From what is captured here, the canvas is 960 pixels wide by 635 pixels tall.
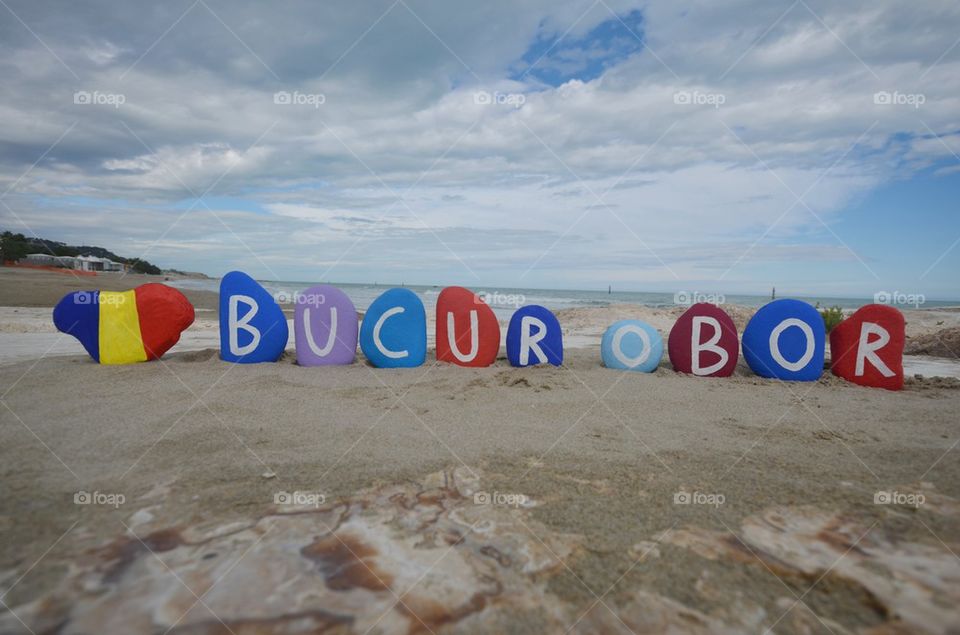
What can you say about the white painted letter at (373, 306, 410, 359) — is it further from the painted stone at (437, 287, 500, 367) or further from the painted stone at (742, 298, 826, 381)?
the painted stone at (742, 298, 826, 381)

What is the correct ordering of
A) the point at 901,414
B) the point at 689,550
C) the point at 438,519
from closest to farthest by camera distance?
the point at 689,550 < the point at 438,519 < the point at 901,414

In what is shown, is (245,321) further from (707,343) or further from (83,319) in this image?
(707,343)

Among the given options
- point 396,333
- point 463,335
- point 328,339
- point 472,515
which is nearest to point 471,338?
point 463,335

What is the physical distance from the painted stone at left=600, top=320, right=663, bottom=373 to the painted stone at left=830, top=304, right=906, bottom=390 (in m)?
2.11

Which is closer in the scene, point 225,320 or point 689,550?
point 689,550

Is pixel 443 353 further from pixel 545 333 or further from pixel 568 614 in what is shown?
pixel 568 614

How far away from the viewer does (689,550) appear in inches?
86.5

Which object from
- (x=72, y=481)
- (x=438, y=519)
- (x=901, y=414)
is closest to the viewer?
(x=438, y=519)

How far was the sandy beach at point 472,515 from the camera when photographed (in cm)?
181

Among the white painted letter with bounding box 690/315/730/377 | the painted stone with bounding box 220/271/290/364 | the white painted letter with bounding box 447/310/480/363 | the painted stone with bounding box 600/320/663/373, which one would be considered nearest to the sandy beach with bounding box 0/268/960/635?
the white painted letter with bounding box 690/315/730/377

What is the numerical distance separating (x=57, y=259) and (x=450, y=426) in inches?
1600

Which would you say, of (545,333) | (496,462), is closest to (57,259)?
(545,333)

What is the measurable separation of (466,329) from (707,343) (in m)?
3.03

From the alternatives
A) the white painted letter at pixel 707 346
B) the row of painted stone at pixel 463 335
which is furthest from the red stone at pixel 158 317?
the white painted letter at pixel 707 346
